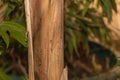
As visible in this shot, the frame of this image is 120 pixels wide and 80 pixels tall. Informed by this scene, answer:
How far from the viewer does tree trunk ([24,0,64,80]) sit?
29.3 inches

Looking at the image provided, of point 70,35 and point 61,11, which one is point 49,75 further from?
point 70,35

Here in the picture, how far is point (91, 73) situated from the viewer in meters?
2.02

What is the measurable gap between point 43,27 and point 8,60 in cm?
124

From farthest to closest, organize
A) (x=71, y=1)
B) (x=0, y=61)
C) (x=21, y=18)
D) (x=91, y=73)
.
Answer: (x=91, y=73)
(x=0, y=61)
(x=71, y=1)
(x=21, y=18)

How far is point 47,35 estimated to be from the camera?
746 millimetres

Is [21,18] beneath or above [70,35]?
above

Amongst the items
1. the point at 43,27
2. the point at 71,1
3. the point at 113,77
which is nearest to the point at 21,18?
the point at 71,1

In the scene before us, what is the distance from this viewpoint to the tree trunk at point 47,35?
2.44 feet

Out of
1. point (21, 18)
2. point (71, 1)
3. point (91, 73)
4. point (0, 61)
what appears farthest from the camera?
point (91, 73)

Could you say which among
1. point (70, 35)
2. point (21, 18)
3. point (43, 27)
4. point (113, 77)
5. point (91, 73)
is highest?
point (43, 27)

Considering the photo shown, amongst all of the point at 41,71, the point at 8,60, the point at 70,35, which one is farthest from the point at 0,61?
the point at 41,71

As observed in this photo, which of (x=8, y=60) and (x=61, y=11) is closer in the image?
(x=61, y=11)

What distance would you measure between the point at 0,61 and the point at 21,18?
1.84ft

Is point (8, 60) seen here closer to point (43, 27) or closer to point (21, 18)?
point (21, 18)
